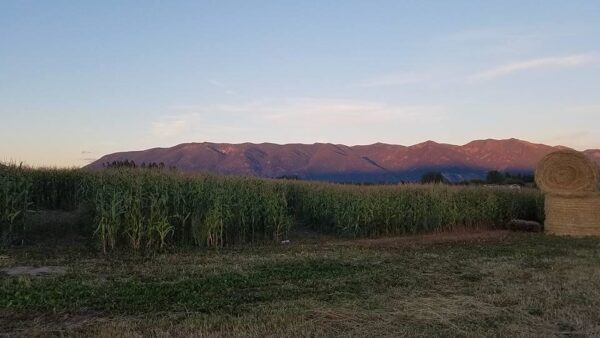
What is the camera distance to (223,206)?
613 inches

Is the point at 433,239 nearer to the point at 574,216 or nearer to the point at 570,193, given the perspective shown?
the point at 574,216

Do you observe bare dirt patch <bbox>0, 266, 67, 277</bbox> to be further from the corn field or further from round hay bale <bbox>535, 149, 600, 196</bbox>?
round hay bale <bbox>535, 149, 600, 196</bbox>

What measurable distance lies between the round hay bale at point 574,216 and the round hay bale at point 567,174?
0.24 meters

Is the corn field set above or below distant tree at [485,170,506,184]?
below

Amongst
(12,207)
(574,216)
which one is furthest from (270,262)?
(574,216)

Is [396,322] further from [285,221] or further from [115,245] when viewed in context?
[285,221]

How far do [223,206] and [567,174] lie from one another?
1154 cm

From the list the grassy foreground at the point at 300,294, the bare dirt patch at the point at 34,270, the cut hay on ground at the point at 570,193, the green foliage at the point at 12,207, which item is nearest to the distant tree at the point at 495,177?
the cut hay on ground at the point at 570,193

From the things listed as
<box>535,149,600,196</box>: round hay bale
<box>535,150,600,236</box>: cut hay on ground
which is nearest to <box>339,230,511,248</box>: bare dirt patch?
<box>535,150,600,236</box>: cut hay on ground

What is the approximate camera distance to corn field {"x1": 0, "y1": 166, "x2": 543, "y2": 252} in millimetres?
13648

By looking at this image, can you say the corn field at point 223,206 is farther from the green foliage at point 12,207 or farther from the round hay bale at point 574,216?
the round hay bale at point 574,216

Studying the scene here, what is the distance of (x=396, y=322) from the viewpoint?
21.5 feet

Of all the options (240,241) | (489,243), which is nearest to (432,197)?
(489,243)

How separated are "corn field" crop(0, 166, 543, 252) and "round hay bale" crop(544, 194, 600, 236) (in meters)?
2.79
